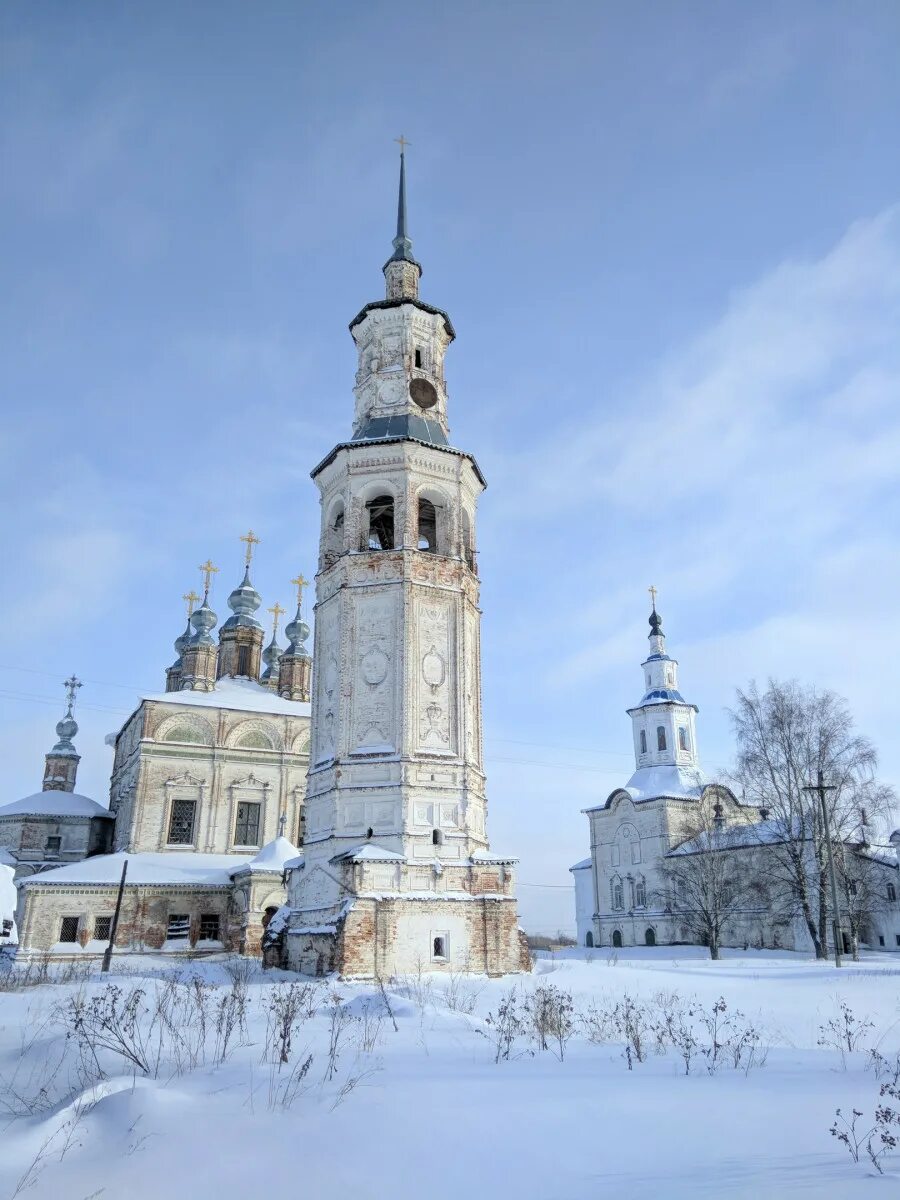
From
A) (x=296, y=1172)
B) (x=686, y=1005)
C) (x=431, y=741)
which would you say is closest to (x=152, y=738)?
(x=431, y=741)

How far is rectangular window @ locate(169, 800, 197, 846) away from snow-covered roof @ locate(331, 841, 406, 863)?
16267mm

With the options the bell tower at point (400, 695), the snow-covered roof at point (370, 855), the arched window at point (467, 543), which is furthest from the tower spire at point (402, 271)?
the snow-covered roof at point (370, 855)

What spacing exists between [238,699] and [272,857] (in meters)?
8.15

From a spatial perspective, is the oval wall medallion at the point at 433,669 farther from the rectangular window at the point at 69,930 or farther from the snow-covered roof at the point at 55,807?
the snow-covered roof at the point at 55,807

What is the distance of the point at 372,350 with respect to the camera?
22328mm

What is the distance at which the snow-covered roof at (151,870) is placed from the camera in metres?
27.4

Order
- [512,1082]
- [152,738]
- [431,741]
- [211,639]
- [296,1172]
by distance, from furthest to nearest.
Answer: [211,639], [152,738], [431,741], [512,1082], [296,1172]

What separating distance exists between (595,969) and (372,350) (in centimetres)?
1574

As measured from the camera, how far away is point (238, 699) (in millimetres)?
34719

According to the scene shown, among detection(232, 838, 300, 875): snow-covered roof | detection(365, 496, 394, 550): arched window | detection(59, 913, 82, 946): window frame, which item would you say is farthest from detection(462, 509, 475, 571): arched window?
detection(59, 913, 82, 946): window frame

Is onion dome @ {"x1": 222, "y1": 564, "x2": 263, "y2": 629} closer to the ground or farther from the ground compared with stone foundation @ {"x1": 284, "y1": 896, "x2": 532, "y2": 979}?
farther from the ground

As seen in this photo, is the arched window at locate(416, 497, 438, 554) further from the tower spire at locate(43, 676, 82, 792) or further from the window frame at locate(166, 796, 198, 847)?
the tower spire at locate(43, 676, 82, 792)

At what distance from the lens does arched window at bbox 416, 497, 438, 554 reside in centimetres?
2162

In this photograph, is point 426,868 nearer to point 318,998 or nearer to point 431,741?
point 431,741
